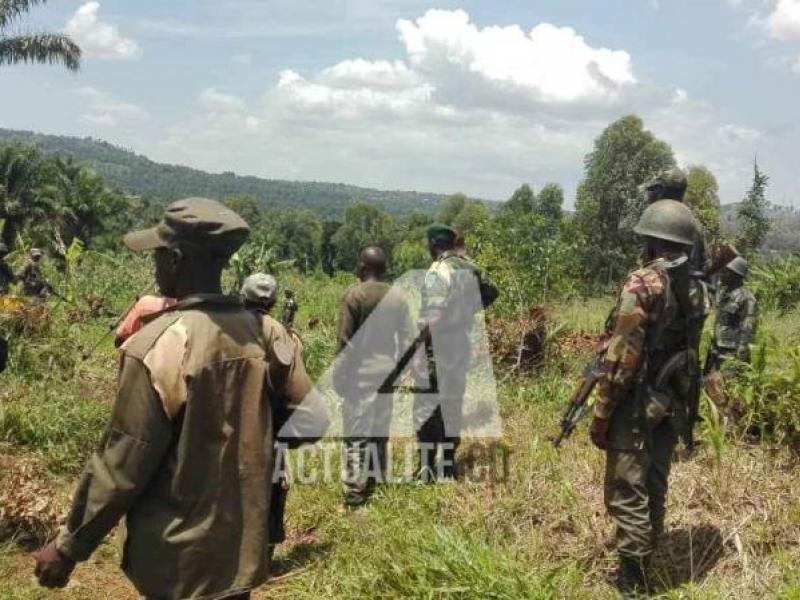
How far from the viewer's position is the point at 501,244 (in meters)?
8.34

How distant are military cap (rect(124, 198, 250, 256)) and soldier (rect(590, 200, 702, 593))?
1.89 m

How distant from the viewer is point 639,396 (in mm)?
3338

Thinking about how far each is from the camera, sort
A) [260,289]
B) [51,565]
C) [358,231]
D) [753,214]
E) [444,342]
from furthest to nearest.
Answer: [358,231]
[753,214]
[444,342]
[260,289]
[51,565]

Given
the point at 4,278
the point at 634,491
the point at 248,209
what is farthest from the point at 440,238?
the point at 248,209

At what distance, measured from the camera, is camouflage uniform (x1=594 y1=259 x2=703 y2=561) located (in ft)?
10.7

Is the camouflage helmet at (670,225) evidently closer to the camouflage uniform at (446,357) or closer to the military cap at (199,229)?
the camouflage uniform at (446,357)

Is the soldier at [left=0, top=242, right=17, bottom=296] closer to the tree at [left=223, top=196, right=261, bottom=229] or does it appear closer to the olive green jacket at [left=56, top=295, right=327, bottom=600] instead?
the olive green jacket at [left=56, top=295, right=327, bottom=600]

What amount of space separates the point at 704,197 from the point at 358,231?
47.0 m

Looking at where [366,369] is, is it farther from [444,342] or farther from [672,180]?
[672,180]

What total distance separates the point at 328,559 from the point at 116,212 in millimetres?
38885

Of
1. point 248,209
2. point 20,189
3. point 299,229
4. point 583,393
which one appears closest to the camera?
point 583,393

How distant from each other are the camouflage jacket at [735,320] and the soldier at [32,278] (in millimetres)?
8272

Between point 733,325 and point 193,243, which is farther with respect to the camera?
point 733,325

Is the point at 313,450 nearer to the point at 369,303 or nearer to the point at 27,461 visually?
the point at 369,303
